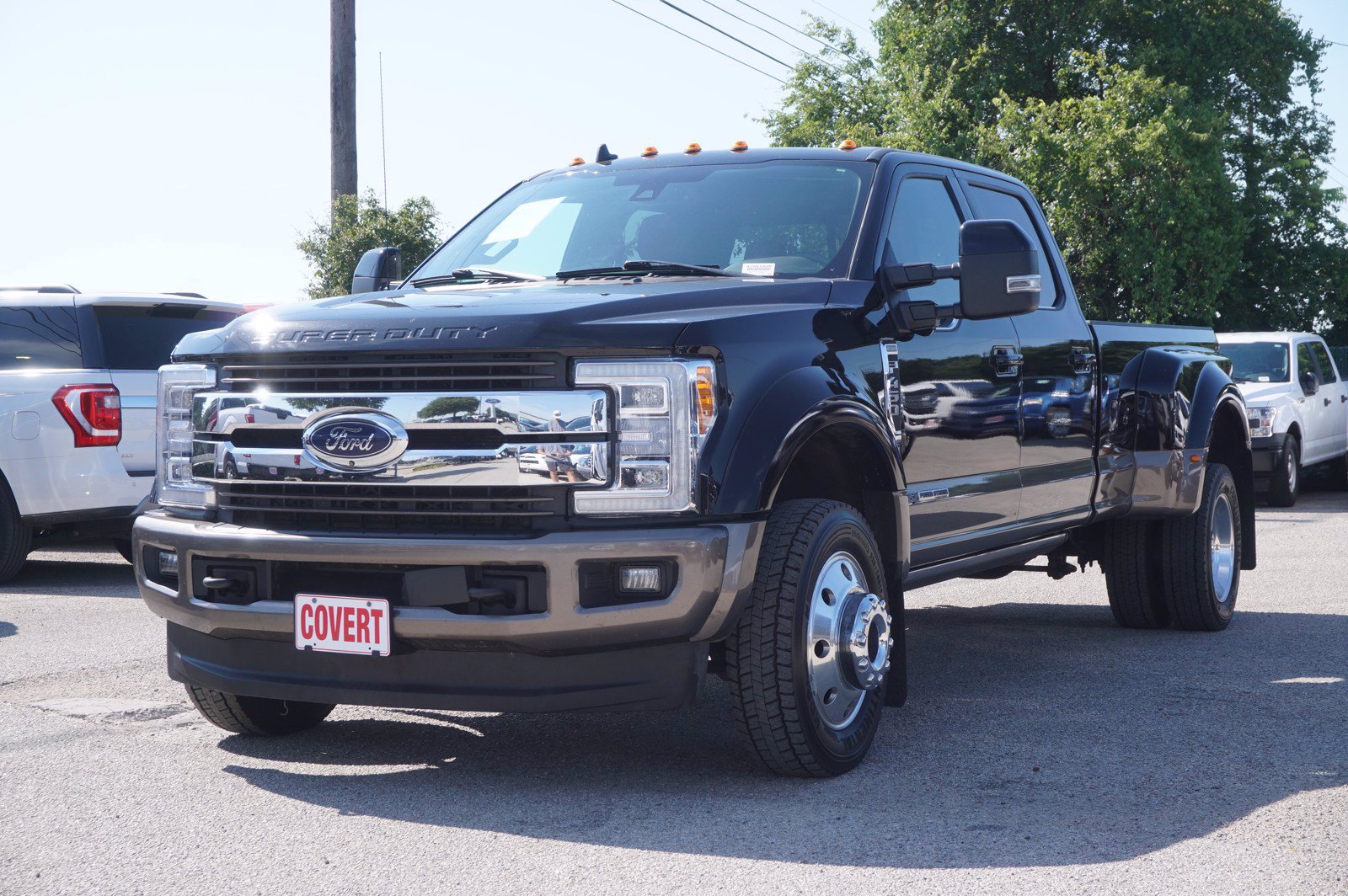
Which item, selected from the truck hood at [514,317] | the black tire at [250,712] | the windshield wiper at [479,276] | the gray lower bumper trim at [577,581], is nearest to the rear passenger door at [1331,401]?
the windshield wiper at [479,276]

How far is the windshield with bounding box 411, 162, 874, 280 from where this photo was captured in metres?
5.10

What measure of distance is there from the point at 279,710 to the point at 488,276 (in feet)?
5.43

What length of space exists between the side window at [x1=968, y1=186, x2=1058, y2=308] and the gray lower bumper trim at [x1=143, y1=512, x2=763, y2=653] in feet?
8.68

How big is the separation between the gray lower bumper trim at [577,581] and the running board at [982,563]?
3.99ft

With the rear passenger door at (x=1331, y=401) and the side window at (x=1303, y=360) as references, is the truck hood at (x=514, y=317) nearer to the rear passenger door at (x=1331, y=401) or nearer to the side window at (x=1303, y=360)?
the side window at (x=1303, y=360)

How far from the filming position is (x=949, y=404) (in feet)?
17.2

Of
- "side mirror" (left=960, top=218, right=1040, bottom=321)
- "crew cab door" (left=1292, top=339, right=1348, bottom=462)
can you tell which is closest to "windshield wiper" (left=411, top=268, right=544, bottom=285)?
"side mirror" (left=960, top=218, right=1040, bottom=321)

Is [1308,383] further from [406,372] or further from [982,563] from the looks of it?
[406,372]

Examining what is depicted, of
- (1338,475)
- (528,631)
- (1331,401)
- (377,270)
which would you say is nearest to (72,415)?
(377,270)

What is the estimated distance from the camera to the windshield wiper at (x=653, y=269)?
4.95m

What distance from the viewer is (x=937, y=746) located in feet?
15.8

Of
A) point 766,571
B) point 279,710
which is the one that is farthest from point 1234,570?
point 279,710

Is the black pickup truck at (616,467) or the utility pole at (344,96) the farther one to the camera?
the utility pole at (344,96)

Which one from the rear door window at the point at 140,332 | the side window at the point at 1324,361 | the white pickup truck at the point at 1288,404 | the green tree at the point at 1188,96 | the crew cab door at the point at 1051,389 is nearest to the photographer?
the crew cab door at the point at 1051,389
